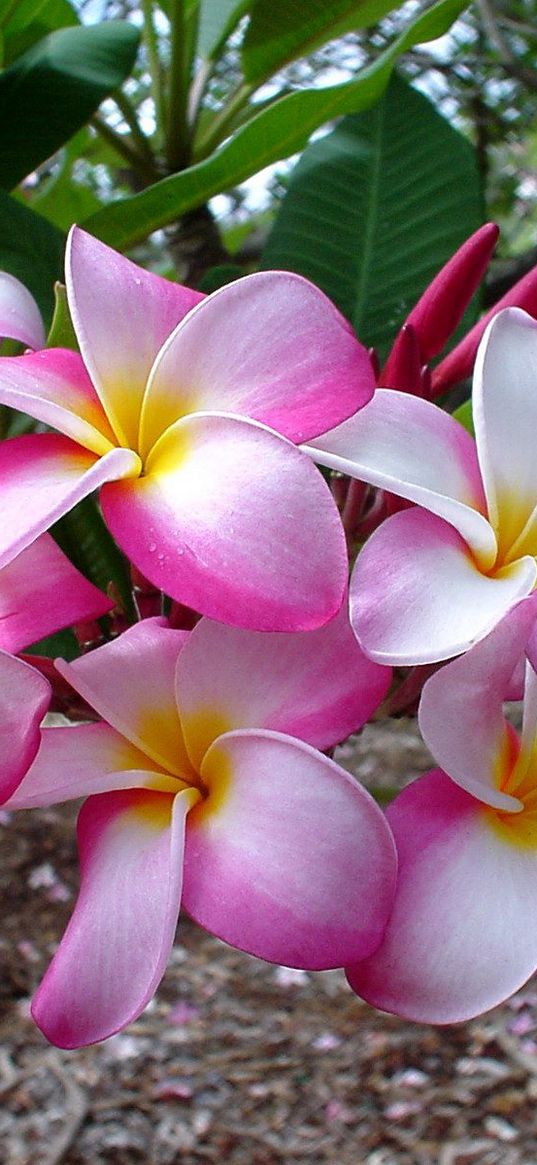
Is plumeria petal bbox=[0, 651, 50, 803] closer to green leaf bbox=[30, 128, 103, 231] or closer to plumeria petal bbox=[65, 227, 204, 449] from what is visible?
plumeria petal bbox=[65, 227, 204, 449]

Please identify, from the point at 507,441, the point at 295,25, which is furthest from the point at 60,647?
the point at 295,25

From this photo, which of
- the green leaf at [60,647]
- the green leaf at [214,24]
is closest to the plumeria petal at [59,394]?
the green leaf at [60,647]

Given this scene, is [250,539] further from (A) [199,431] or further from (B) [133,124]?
(B) [133,124]

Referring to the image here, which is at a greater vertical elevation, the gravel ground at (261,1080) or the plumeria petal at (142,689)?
the plumeria petal at (142,689)

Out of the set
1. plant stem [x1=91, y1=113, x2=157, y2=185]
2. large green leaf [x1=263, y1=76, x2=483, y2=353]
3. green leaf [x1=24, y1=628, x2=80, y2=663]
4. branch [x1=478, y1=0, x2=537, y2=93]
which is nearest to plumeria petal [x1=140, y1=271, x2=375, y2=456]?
green leaf [x1=24, y1=628, x2=80, y2=663]

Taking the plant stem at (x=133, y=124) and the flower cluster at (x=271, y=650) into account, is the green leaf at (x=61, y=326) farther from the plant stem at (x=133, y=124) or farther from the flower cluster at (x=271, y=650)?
the plant stem at (x=133, y=124)

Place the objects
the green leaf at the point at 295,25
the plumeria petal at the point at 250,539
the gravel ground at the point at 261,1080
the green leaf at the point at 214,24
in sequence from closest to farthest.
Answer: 1. the plumeria petal at the point at 250,539
2. the green leaf at the point at 295,25
3. the green leaf at the point at 214,24
4. the gravel ground at the point at 261,1080

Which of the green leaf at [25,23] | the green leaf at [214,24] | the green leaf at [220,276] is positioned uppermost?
the green leaf at [25,23]

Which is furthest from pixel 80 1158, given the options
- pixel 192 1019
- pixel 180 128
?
pixel 180 128
